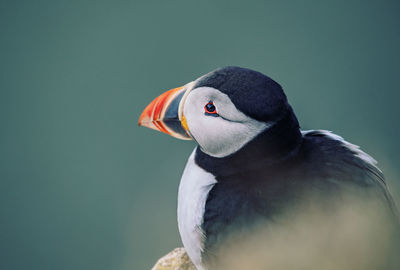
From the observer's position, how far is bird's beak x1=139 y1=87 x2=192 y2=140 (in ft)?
2.64

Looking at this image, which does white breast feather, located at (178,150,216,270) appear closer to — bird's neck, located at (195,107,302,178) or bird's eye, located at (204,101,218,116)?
bird's neck, located at (195,107,302,178)

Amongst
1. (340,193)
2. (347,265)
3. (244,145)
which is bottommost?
(347,265)

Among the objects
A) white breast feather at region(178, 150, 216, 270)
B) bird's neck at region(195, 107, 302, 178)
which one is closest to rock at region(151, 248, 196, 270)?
white breast feather at region(178, 150, 216, 270)

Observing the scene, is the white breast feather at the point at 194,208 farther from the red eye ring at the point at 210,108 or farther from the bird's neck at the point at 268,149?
the red eye ring at the point at 210,108

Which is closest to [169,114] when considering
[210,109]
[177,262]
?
[210,109]

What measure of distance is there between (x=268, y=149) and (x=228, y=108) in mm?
127

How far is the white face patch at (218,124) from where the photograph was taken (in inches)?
26.7

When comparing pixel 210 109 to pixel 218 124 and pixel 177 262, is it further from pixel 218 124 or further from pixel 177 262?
pixel 177 262

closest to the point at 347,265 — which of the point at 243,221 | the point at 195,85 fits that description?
the point at 243,221

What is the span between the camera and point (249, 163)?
73 cm

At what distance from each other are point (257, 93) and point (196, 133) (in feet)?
0.60

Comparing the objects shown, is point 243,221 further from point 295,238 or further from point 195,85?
point 195,85

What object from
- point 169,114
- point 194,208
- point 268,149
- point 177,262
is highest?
point 169,114

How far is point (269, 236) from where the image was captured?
0.64 metres
